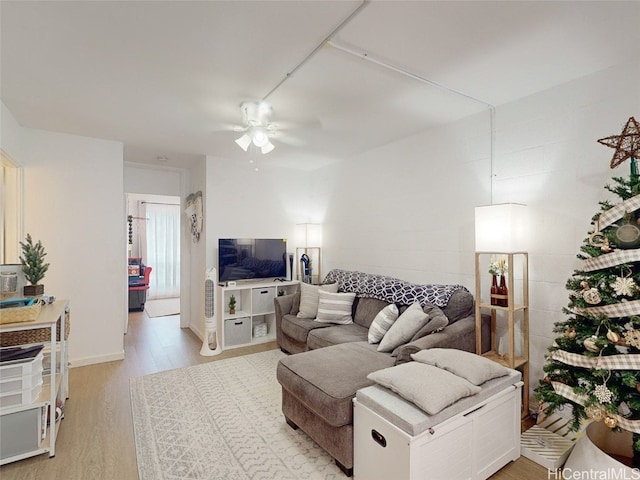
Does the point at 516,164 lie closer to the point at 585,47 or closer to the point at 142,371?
the point at 585,47

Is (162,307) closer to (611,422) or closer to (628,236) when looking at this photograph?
(611,422)

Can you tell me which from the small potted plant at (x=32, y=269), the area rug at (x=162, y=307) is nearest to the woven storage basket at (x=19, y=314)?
the small potted plant at (x=32, y=269)

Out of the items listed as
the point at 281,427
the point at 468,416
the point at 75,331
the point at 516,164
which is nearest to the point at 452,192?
the point at 516,164

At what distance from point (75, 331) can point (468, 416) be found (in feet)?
13.4

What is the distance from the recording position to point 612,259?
1713mm

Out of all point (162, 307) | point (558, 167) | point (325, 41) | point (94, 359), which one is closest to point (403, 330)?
point (558, 167)

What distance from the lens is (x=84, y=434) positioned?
7.66ft

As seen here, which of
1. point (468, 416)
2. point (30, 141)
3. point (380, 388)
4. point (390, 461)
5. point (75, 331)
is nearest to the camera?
point (390, 461)

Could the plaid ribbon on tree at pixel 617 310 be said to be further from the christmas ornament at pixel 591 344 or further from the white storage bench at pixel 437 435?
the white storage bench at pixel 437 435

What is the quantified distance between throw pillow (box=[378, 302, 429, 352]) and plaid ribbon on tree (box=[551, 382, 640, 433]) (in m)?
0.98

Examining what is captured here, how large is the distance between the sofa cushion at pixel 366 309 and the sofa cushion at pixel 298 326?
0.37 m

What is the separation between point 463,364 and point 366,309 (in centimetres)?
158

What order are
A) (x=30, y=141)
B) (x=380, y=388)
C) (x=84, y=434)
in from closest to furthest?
1. (x=380, y=388)
2. (x=84, y=434)
3. (x=30, y=141)

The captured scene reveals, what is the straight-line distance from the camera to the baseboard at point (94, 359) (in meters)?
3.57
